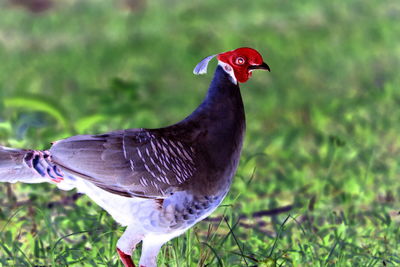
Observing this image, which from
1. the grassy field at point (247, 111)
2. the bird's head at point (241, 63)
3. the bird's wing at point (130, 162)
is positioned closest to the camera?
the bird's wing at point (130, 162)

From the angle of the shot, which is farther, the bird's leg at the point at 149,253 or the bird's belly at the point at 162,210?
the bird's leg at the point at 149,253

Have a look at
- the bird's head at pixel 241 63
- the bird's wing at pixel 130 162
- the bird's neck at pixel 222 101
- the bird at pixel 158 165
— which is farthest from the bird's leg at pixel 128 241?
the bird's head at pixel 241 63

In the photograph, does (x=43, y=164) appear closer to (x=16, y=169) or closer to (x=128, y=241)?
(x=16, y=169)

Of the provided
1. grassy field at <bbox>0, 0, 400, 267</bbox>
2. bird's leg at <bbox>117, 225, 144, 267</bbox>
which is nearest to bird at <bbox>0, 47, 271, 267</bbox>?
bird's leg at <bbox>117, 225, 144, 267</bbox>

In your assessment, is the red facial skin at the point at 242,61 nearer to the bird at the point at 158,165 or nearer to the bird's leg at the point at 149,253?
the bird at the point at 158,165

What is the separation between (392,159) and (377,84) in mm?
1625

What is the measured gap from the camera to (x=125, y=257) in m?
2.55

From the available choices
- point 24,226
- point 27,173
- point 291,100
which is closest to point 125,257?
point 27,173

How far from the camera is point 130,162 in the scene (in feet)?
8.11

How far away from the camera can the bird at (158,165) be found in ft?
8.00

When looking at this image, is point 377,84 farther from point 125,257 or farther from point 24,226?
point 125,257

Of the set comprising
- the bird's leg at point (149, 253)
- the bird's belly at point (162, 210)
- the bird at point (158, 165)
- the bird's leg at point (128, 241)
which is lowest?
the bird's leg at point (149, 253)

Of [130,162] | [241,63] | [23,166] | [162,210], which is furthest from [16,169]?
[241,63]

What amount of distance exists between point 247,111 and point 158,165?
Result: 3242mm
